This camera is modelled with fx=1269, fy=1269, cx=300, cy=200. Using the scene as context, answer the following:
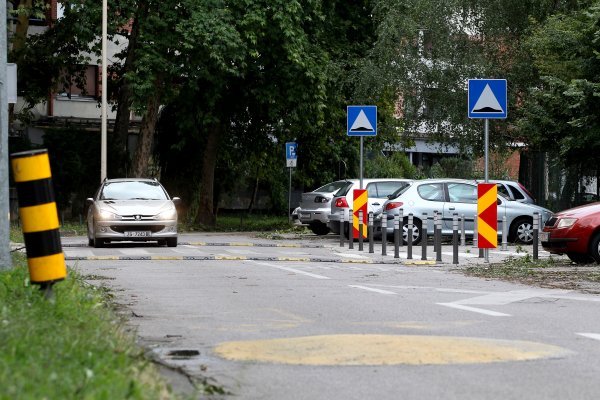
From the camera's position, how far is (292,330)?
10430 mm

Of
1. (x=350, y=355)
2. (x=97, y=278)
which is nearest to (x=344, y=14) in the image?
(x=97, y=278)

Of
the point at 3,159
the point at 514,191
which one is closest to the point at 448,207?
the point at 514,191

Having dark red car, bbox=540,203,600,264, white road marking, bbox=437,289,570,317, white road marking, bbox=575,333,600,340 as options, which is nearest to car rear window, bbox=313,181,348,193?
dark red car, bbox=540,203,600,264

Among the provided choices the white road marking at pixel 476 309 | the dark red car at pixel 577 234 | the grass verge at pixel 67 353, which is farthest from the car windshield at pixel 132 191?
the grass verge at pixel 67 353

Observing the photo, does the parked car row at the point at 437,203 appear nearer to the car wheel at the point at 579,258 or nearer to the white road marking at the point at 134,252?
the white road marking at the point at 134,252

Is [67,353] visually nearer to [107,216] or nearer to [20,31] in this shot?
[107,216]

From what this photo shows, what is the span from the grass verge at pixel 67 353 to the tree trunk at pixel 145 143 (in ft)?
98.0

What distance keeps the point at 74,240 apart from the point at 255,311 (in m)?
20.0

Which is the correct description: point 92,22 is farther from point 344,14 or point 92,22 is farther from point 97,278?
point 97,278

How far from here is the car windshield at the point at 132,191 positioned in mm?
27844

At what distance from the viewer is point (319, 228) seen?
37438 millimetres

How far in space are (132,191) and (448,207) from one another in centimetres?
804

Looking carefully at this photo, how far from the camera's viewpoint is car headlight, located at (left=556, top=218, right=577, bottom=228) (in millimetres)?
21297

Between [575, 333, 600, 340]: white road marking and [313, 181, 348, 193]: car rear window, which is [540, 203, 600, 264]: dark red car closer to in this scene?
[575, 333, 600, 340]: white road marking
